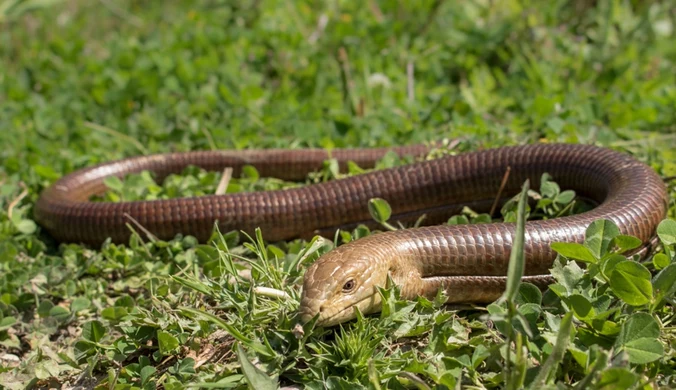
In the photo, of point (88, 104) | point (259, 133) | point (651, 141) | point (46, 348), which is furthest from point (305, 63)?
point (46, 348)

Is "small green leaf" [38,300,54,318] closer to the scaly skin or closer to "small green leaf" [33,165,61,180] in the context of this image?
the scaly skin

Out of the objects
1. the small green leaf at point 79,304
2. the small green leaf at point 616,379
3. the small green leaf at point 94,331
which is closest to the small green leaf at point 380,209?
the small green leaf at point 94,331

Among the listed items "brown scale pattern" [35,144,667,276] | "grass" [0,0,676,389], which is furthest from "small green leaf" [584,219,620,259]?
"brown scale pattern" [35,144,667,276]

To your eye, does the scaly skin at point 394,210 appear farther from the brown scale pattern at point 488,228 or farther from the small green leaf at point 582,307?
the small green leaf at point 582,307

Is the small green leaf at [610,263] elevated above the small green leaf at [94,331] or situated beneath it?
elevated above

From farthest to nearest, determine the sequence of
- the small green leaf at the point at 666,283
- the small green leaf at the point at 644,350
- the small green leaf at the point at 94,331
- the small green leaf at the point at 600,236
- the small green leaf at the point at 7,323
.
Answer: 1. the small green leaf at the point at 7,323
2. the small green leaf at the point at 94,331
3. the small green leaf at the point at 600,236
4. the small green leaf at the point at 666,283
5. the small green leaf at the point at 644,350

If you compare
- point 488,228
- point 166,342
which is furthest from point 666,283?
point 166,342

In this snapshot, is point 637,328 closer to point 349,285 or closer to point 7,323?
point 349,285
